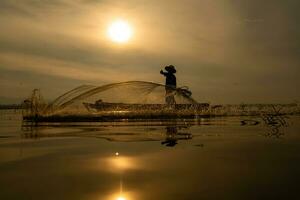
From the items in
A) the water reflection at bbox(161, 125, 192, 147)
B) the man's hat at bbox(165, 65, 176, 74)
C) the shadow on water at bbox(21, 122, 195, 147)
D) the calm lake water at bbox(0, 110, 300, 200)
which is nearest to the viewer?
the calm lake water at bbox(0, 110, 300, 200)

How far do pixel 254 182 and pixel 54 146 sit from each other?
41.5ft

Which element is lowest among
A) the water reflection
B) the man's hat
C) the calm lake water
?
the calm lake water

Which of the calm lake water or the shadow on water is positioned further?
the shadow on water

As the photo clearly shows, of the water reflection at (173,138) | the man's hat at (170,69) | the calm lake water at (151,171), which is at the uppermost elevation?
the man's hat at (170,69)

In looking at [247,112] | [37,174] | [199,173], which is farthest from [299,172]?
[247,112]

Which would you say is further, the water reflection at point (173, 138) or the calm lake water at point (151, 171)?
the water reflection at point (173, 138)

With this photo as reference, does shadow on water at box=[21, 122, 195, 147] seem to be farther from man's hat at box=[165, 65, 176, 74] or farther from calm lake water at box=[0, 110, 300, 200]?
man's hat at box=[165, 65, 176, 74]

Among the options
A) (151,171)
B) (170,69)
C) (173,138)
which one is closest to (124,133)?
(173,138)

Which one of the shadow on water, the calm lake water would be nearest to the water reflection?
the shadow on water

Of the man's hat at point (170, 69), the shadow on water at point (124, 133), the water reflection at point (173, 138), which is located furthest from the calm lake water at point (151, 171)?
the man's hat at point (170, 69)

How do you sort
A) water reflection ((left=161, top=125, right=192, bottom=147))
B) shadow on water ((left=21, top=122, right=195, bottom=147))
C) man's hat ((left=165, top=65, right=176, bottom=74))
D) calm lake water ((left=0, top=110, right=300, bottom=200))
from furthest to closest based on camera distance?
man's hat ((left=165, top=65, right=176, bottom=74))
shadow on water ((left=21, top=122, right=195, bottom=147))
water reflection ((left=161, top=125, right=192, bottom=147))
calm lake water ((left=0, top=110, right=300, bottom=200))

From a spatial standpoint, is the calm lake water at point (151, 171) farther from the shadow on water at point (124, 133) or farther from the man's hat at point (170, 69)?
the man's hat at point (170, 69)

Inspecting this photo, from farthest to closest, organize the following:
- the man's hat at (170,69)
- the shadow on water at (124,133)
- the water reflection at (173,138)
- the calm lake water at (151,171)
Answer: the man's hat at (170,69), the shadow on water at (124,133), the water reflection at (173,138), the calm lake water at (151,171)

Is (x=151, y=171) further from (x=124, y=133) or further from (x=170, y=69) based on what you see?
(x=170, y=69)
